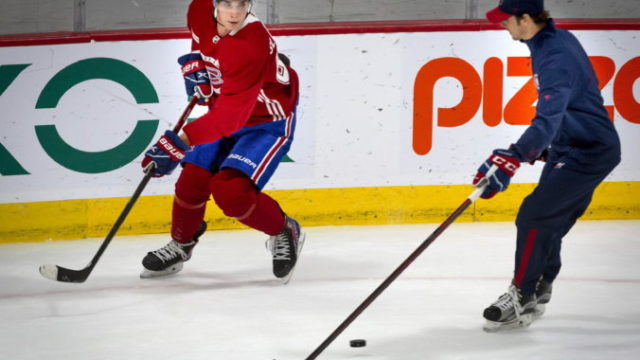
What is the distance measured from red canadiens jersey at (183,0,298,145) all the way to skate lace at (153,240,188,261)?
2.04 ft

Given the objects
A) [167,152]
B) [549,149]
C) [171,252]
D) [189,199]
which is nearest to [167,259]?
[171,252]

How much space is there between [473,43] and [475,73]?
0.15 m

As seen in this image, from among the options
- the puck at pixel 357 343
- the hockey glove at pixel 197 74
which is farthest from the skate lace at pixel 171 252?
the puck at pixel 357 343

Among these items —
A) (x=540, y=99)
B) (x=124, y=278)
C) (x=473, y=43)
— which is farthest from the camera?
(x=473, y=43)

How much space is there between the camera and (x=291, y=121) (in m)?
4.30

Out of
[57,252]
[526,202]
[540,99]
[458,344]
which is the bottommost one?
[57,252]

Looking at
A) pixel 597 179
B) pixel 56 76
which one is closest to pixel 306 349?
pixel 597 179

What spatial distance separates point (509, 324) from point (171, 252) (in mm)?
1507

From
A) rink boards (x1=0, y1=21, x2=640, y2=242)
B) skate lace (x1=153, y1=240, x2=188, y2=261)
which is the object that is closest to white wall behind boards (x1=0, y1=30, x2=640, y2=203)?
rink boards (x1=0, y1=21, x2=640, y2=242)

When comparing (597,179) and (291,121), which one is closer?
(597,179)

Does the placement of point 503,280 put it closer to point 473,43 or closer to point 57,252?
point 473,43

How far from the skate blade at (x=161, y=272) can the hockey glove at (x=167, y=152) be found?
0.55 m

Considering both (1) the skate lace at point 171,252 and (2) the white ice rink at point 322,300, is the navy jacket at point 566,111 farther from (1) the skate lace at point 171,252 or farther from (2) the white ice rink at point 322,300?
(1) the skate lace at point 171,252

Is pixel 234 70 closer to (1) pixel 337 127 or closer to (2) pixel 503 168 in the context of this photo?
(2) pixel 503 168
